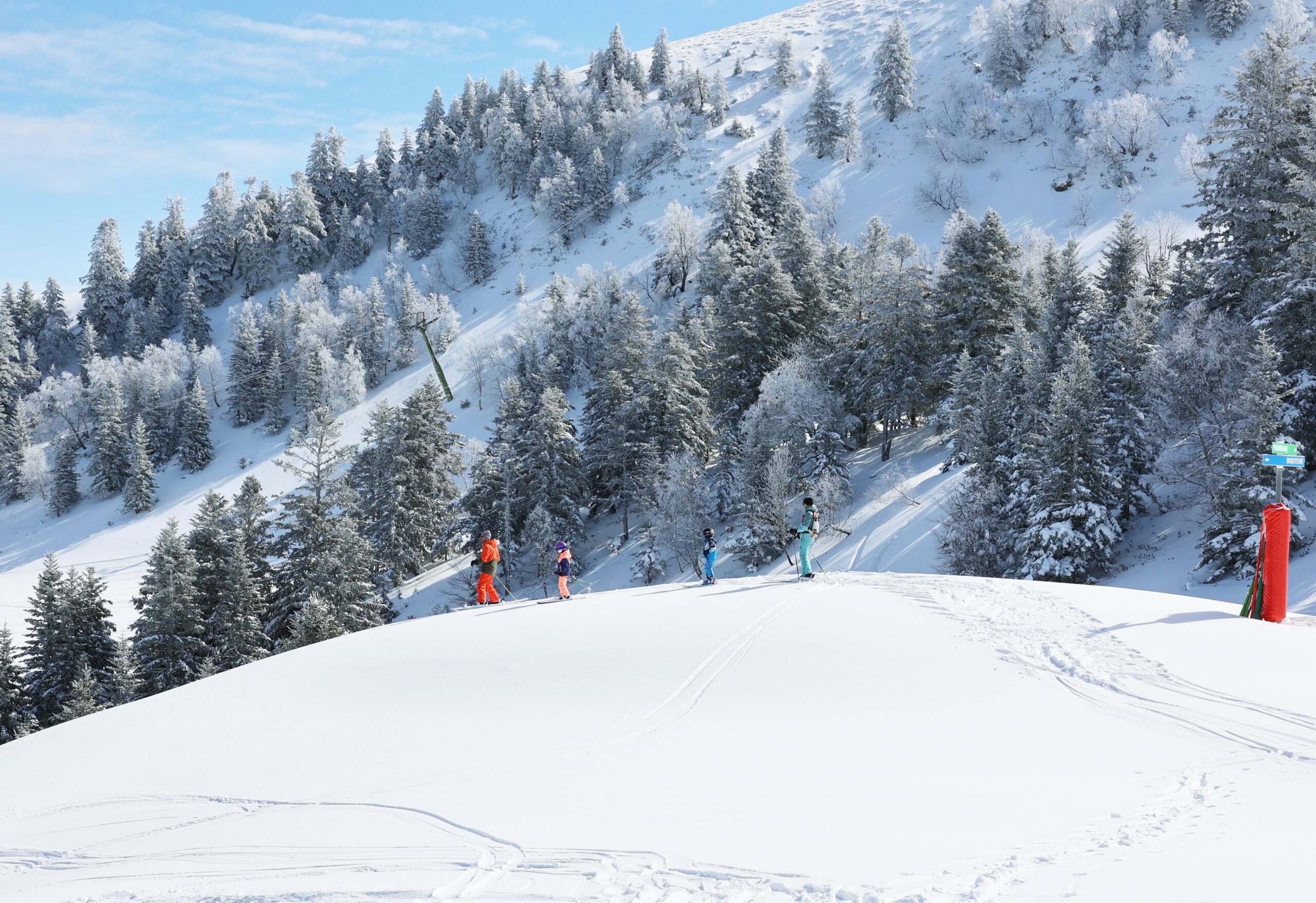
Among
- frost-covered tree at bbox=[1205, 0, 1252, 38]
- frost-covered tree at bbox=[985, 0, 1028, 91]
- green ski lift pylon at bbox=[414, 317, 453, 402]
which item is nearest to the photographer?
green ski lift pylon at bbox=[414, 317, 453, 402]

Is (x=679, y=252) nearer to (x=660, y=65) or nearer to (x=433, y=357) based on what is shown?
(x=433, y=357)

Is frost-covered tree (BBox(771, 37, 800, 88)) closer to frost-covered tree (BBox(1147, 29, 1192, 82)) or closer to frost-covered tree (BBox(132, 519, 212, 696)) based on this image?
frost-covered tree (BBox(1147, 29, 1192, 82))

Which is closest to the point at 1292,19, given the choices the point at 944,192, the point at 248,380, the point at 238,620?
the point at 944,192

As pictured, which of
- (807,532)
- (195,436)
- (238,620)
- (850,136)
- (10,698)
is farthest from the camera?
(850,136)

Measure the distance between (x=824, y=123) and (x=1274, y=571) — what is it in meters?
84.3

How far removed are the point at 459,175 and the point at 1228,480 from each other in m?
106

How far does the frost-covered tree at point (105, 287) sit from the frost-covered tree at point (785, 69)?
92496mm

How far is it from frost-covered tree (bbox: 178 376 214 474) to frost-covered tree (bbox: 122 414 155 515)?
3851 millimetres

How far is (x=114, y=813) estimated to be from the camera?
32.0 ft

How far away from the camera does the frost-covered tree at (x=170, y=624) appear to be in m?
30.4

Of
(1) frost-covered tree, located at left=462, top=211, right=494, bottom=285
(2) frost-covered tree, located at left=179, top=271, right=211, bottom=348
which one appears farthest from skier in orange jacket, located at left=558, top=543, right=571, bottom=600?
(2) frost-covered tree, located at left=179, top=271, right=211, bottom=348

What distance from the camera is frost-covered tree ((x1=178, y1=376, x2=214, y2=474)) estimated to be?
72000 millimetres

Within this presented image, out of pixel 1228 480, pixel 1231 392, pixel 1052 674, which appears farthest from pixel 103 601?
pixel 1231 392

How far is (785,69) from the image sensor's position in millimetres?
103688
